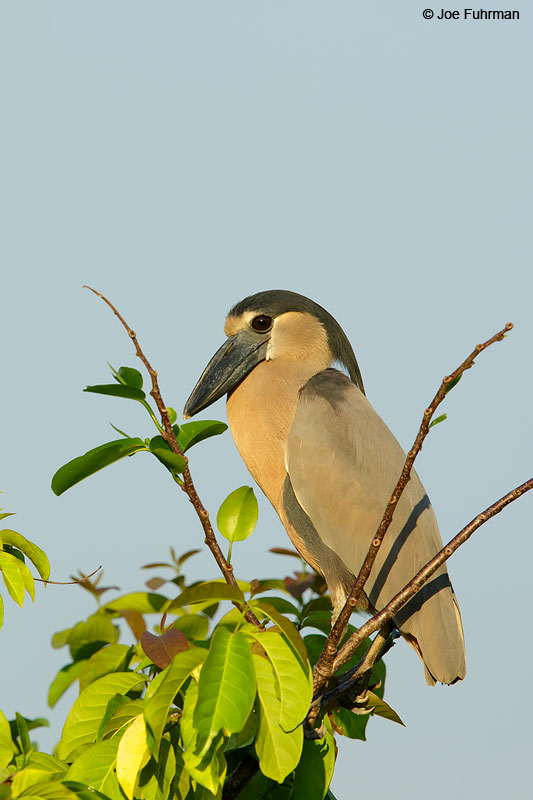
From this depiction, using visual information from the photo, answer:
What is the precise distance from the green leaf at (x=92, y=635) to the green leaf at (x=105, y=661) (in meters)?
0.73

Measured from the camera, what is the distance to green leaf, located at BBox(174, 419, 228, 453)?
242 centimetres

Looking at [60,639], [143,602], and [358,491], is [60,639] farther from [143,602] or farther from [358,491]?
[358,491]

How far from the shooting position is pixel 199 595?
82.2 inches

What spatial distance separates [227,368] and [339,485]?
0.98 meters

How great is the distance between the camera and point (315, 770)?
252 cm

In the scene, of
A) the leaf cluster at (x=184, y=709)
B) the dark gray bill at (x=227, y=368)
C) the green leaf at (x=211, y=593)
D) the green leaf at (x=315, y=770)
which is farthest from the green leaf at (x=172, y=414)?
the dark gray bill at (x=227, y=368)

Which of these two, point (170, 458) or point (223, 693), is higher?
point (170, 458)

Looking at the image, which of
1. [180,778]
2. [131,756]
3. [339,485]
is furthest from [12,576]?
[339,485]

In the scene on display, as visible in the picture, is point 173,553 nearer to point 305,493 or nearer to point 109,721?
point 305,493

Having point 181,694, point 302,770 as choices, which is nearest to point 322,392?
point 302,770

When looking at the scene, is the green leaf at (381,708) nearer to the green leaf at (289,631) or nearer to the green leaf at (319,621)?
the green leaf at (319,621)

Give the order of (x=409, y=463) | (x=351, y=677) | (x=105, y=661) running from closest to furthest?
(x=409, y=463) → (x=105, y=661) → (x=351, y=677)

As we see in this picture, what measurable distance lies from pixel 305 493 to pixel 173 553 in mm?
654

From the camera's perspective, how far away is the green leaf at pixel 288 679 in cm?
190
